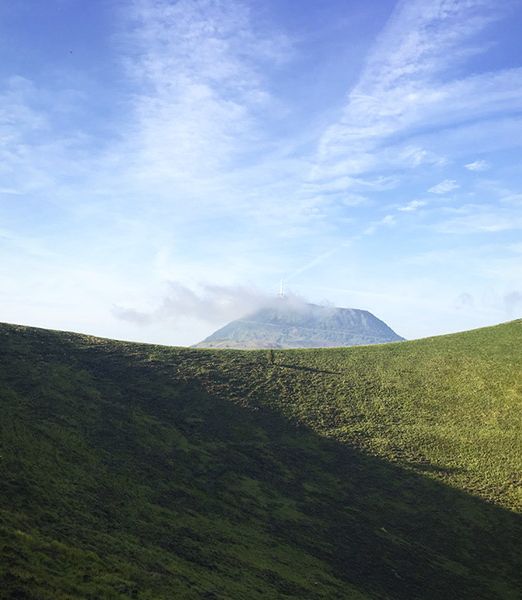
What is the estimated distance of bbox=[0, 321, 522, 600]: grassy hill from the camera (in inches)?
1251

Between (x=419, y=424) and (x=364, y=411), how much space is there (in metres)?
8.71

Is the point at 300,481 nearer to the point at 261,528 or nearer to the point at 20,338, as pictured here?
the point at 261,528

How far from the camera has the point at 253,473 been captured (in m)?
56.0

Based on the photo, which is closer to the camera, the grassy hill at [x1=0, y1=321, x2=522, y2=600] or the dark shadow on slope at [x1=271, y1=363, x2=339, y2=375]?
the grassy hill at [x1=0, y1=321, x2=522, y2=600]

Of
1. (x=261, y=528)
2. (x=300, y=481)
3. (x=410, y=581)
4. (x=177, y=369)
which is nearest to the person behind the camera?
(x=410, y=581)

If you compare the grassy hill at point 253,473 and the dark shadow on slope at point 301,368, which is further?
the dark shadow on slope at point 301,368

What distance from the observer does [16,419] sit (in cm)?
4831

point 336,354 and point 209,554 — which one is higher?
point 336,354

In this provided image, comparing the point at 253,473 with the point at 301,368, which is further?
the point at 301,368

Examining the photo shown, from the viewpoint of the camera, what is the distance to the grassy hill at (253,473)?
104 ft

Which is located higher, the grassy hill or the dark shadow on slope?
the dark shadow on slope

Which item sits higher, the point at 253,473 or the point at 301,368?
the point at 301,368

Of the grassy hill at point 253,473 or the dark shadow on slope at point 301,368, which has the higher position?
the dark shadow on slope at point 301,368

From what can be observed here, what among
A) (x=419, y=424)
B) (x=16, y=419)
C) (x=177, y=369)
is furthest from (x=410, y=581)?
(x=177, y=369)
